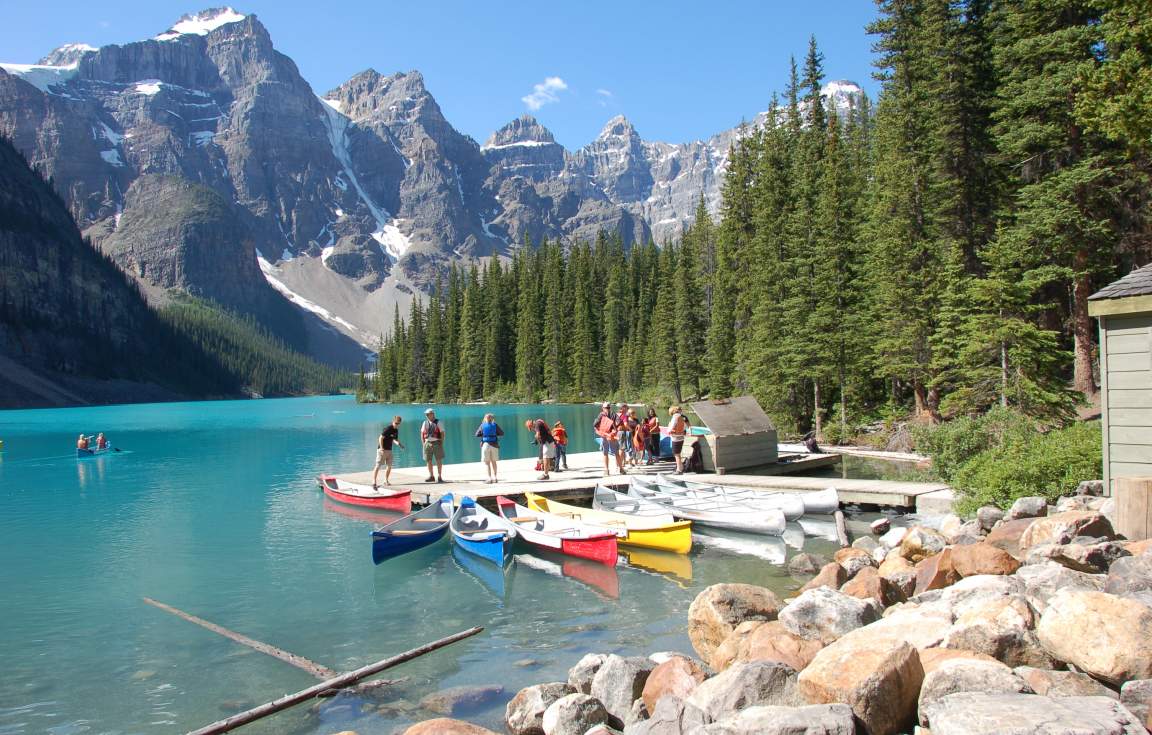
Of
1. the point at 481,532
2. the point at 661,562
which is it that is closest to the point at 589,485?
the point at 661,562

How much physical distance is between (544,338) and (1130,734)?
92.8 metres

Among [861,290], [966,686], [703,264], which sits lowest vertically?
[966,686]

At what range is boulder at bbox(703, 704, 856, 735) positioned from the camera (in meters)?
5.34

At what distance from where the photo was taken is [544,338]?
96.8 metres

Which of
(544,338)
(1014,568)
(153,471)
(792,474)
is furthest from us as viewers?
(544,338)

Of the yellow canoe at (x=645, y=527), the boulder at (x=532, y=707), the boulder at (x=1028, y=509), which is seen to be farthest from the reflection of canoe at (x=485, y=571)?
the boulder at (x=1028, y=509)

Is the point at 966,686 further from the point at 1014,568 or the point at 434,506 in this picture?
the point at 434,506

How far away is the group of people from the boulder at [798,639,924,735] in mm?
14877

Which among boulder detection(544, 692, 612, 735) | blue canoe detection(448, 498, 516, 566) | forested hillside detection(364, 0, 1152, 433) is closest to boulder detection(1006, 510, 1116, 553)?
boulder detection(544, 692, 612, 735)

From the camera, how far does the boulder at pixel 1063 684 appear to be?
5.65m

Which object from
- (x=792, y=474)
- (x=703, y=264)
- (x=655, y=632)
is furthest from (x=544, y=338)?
(x=655, y=632)

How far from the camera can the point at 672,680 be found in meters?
7.66

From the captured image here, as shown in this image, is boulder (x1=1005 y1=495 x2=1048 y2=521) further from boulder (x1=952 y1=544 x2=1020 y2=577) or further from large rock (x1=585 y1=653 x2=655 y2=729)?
large rock (x1=585 y1=653 x2=655 y2=729)

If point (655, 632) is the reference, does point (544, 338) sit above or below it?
above
